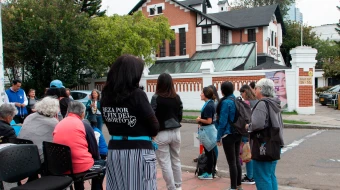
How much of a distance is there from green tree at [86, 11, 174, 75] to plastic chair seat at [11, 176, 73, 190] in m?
17.8

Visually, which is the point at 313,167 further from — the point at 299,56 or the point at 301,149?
the point at 299,56

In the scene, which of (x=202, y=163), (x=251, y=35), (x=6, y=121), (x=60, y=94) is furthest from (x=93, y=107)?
(x=251, y=35)

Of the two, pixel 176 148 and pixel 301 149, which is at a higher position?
pixel 176 148

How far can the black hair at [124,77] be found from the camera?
11.0 feet

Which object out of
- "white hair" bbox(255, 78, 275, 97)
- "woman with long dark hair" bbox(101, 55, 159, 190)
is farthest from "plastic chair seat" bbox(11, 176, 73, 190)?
"white hair" bbox(255, 78, 275, 97)

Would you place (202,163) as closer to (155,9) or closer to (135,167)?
(135,167)

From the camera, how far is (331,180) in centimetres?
664

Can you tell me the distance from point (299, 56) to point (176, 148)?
46.5 feet

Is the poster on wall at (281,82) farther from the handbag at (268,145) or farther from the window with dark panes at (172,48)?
the handbag at (268,145)

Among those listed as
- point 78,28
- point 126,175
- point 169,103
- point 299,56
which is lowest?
point 126,175

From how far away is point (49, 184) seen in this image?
14.3 ft

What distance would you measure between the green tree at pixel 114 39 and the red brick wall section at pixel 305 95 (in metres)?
9.89

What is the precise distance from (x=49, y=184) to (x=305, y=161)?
6091 millimetres

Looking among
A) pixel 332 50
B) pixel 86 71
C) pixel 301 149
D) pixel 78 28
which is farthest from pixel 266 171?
pixel 332 50
